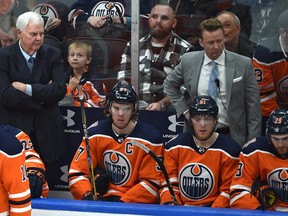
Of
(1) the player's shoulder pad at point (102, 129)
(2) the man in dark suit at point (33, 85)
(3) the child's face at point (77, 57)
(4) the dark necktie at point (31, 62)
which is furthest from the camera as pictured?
(3) the child's face at point (77, 57)

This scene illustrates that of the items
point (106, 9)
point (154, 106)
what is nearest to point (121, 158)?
point (154, 106)

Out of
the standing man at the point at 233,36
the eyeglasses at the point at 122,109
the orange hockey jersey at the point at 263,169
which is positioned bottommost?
the orange hockey jersey at the point at 263,169

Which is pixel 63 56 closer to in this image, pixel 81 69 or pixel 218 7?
pixel 81 69

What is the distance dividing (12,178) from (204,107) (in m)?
1.50

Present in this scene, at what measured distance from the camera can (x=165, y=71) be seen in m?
5.41

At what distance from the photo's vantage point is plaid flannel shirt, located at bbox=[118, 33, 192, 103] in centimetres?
538

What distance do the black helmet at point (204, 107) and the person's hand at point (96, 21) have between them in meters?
1.25

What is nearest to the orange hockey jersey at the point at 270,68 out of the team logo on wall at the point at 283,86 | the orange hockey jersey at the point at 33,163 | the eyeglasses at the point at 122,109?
the team logo on wall at the point at 283,86

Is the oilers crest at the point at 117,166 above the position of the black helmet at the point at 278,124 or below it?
below

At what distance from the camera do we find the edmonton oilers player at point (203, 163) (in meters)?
4.57

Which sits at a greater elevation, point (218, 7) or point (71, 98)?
point (218, 7)

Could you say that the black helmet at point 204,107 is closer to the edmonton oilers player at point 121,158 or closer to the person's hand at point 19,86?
the edmonton oilers player at point 121,158

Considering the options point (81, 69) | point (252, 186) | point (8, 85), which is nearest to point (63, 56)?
point (81, 69)

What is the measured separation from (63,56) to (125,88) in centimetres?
107
